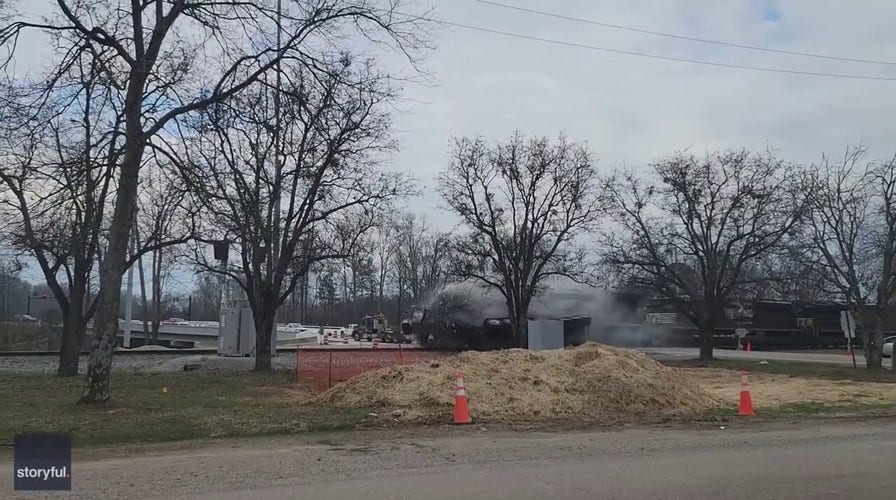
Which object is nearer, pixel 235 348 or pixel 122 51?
pixel 122 51

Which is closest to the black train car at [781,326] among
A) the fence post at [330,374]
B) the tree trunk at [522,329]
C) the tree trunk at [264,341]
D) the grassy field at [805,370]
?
the grassy field at [805,370]

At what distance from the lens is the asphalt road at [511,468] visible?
7.73m

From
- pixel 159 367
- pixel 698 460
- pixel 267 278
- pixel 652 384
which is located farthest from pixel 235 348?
pixel 698 460

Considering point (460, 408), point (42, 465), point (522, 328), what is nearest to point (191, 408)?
point (460, 408)

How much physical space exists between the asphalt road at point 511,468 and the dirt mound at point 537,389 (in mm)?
2528

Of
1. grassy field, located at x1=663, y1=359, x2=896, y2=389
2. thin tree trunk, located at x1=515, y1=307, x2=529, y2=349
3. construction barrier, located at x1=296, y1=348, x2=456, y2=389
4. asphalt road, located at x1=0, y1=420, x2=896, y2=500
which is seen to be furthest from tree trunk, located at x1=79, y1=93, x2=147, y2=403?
grassy field, located at x1=663, y1=359, x2=896, y2=389

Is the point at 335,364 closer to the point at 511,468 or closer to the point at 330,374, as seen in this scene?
the point at 330,374

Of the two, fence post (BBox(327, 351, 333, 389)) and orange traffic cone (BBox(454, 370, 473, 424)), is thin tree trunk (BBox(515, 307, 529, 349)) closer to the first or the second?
fence post (BBox(327, 351, 333, 389))

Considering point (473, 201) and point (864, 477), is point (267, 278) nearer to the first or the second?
point (473, 201)

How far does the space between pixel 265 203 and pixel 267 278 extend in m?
2.75

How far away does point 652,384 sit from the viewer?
17000 mm

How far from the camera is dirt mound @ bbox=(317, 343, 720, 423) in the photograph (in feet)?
49.8

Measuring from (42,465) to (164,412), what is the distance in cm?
583

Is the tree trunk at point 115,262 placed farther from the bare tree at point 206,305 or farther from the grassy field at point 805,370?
the bare tree at point 206,305
